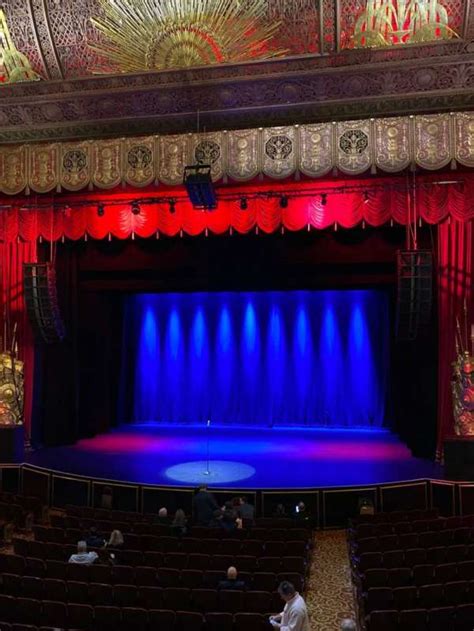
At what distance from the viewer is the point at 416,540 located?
313 inches

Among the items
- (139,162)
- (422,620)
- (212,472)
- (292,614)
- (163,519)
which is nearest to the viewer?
(292,614)

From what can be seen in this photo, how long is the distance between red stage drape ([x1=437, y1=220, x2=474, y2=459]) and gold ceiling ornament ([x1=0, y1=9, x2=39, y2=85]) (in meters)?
9.19

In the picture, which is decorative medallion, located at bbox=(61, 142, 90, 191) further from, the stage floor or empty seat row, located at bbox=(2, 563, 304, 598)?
empty seat row, located at bbox=(2, 563, 304, 598)

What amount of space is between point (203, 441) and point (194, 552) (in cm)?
1000

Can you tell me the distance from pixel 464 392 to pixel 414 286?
2446 mm

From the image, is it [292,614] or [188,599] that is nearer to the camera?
[292,614]

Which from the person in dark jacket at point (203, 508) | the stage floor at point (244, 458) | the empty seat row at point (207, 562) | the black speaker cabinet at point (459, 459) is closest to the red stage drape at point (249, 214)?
the black speaker cabinet at point (459, 459)

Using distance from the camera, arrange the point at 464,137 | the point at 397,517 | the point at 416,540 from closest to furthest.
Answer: the point at 416,540 < the point at 397,517 < the point at 464,137

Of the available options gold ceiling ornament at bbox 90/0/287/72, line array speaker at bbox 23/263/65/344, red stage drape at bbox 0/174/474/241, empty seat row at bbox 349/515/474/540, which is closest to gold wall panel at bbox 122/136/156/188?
red stage drape at bbox 0/174/474/241

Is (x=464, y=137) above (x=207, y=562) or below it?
above

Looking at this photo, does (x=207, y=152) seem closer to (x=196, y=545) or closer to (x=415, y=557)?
(x=196, y=545)

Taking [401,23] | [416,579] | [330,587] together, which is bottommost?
[330,587]

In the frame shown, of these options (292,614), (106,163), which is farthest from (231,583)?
(106,163)

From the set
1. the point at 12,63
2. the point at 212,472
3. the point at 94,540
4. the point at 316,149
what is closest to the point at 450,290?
the point at 316,149
